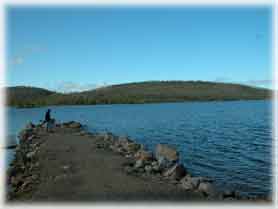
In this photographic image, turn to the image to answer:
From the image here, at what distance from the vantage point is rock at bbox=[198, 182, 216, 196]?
8.30 metres

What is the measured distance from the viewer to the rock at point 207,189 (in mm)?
8305

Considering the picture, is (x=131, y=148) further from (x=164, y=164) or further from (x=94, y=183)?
(x=94, y=183)

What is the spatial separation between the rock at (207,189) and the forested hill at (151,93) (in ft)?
372

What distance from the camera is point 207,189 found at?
27.6 ft

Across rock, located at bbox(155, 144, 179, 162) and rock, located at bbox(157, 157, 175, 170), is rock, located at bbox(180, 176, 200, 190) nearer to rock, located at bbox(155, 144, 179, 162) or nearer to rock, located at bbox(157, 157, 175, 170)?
rock, located at bbox(157, 157, 175, 170)

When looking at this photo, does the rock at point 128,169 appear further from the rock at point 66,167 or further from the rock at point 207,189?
the rock at point 207,189

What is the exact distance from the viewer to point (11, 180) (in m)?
10.5

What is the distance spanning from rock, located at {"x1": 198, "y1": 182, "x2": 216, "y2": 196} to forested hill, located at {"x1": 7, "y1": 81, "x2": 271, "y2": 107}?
114 meters

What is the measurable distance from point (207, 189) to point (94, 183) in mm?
2948

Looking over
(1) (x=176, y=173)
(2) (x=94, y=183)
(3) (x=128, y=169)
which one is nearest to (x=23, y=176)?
(2) (x=94, y=183)

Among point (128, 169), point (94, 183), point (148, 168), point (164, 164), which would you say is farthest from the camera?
point (164, 164)

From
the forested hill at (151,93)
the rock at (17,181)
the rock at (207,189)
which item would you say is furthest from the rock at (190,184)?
the forested hill at (151,93)

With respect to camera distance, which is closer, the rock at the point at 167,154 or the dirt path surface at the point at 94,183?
the dirt path surface at the point at 94,183

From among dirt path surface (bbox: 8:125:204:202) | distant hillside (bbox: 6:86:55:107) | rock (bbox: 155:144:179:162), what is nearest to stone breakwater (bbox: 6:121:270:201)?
rock (bbox: 155:144:179:162)
